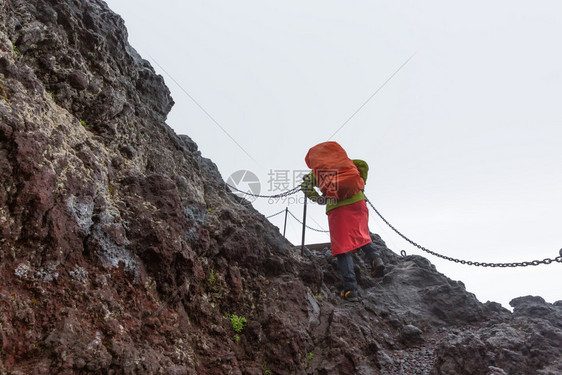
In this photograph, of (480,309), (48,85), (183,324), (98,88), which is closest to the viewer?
(183,324)

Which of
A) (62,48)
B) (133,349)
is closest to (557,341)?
(133,349)

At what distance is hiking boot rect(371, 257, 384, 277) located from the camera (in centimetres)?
691

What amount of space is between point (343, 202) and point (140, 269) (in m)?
4.06

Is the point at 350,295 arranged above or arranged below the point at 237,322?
above

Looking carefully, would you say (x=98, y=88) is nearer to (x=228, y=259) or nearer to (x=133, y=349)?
(x=228, y=259)

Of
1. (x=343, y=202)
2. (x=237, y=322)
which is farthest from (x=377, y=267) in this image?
(x=237, y=322)

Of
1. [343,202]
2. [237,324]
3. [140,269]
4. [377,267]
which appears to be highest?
[343,202]

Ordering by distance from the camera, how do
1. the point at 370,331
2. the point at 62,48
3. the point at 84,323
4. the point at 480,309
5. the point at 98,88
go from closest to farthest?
the point at 84,323, the point at 62,48, the point at 98,88, the point at 370,331, the point at 480,309

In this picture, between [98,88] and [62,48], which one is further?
[98,88]

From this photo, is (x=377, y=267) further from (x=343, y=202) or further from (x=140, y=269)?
(x=140, y=269)

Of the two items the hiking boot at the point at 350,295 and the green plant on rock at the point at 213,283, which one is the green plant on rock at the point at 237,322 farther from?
the hiking boot at the point at 350,295

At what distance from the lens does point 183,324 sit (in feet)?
10.1

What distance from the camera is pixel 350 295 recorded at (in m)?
5.97

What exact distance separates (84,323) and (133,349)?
38 cm
